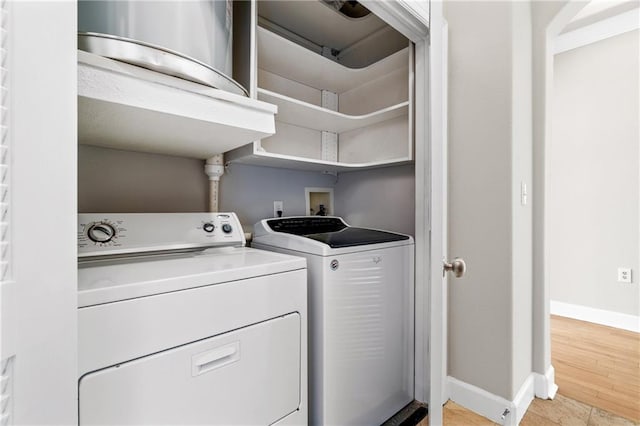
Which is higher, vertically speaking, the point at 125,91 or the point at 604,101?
the point at 604,101

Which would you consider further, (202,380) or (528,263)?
(528,263)

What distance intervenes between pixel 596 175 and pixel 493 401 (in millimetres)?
2518

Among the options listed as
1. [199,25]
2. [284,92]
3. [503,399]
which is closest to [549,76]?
[284,92]

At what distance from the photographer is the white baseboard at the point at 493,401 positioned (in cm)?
156

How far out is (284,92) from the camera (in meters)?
1.89

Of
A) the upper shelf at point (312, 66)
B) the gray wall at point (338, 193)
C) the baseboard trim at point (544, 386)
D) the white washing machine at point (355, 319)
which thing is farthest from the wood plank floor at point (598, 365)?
the upper shelf at point (312, 66)

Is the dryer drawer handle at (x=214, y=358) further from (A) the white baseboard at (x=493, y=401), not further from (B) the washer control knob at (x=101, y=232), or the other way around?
(A) the white baseboard at (x=493, y=401)

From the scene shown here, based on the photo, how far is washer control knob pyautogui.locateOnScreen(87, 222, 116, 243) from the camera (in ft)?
3.47

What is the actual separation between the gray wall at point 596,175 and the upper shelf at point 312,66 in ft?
7.78

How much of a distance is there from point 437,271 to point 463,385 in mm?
1101

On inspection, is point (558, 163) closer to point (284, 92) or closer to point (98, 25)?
point (284, 92)

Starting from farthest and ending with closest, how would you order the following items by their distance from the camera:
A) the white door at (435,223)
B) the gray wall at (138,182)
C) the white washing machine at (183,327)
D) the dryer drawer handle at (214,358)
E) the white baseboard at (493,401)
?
the white baseboard at (493,401) < the gray wall at (138,182) < the white door at (435,223) < the dryer drawer handle at (214,358) < the white washing machine at (183,327)

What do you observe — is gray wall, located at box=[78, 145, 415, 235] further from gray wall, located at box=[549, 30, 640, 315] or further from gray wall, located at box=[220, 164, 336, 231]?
gray wall, located at box=[549, 30, 640, 315]

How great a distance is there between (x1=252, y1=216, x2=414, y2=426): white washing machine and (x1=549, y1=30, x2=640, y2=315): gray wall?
2.45 metres
